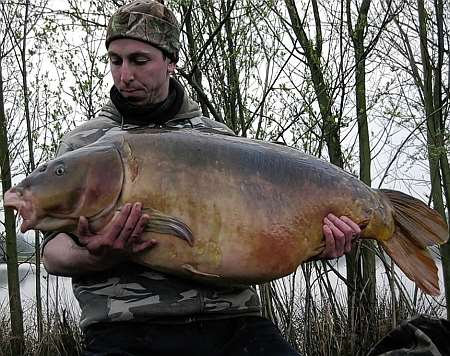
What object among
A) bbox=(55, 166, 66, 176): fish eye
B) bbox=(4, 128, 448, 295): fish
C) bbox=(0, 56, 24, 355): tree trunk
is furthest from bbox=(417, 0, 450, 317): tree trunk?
bbox=(55, 166, 66, 176): fish eye

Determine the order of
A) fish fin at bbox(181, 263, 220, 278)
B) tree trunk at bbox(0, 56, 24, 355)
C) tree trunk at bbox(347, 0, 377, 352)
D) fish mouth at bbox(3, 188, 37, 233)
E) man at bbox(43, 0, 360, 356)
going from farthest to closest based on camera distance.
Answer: tree trunk at bbox(0, 56, 24, 355) → tree trunk at bbox(347, 0, 377, 352) → man at bbox(43, 0, 360, 356) → fish fin at bbox(181, 263, 220, 278) → fish mouth at bbox(3, 188, 37, 233)

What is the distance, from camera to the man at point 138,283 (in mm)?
2070

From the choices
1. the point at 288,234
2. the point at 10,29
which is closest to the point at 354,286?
the point at 288,234

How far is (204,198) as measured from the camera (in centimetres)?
196

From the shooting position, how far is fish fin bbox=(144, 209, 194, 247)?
1921 mm

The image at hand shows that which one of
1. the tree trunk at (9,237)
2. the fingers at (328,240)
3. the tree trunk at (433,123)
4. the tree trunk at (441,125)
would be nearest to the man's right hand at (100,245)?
the fingers at (328,240)

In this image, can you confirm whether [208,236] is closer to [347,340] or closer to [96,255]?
[96,255]

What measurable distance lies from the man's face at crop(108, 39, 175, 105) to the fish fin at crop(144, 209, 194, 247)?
69cm

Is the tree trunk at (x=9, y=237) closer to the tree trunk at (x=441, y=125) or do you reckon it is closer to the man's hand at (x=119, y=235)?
the tree trunk at (x=441, y=125)

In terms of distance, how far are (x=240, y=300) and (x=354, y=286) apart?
3484 mm

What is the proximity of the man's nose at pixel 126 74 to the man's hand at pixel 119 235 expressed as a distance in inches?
26.9

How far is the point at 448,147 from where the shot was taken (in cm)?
706

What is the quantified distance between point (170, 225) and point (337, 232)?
1.95ft

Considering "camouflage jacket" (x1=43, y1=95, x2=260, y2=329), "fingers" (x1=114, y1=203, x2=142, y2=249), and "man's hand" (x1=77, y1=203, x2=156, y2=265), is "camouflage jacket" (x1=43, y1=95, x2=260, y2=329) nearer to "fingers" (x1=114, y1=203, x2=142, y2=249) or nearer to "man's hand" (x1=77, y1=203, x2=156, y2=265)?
"man's hand" (x1=77, y1=203, x2=156, y2=265)
